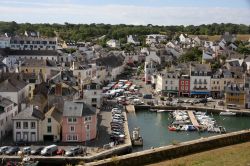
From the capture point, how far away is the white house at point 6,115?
16141 millimetres

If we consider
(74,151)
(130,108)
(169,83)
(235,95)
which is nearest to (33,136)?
(74,151)

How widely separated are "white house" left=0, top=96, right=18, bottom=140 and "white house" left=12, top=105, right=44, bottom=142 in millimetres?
515

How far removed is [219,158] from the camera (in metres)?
7.84

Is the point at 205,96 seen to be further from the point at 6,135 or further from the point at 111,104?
the point at 6,135

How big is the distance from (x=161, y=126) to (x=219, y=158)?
13.0m

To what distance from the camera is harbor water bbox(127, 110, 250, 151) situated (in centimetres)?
1786

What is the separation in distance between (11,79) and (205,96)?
1149 cm

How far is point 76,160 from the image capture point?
545 inches

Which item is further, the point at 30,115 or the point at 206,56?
the point at 206,56

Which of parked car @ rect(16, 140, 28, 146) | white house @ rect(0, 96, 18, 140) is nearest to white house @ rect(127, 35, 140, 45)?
white house @ rect(0, 96, 18, 140)

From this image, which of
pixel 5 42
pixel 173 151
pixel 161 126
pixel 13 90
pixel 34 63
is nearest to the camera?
pixel 173 151

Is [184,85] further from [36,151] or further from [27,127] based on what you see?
[36,151]

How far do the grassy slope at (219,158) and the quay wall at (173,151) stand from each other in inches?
5.5

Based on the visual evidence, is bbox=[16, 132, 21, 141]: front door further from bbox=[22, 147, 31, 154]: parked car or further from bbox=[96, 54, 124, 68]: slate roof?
bbox=[96, 54, 124, 68]: slate roof
